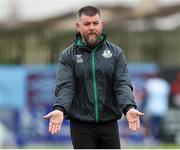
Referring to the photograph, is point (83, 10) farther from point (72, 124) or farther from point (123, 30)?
point (123, 30)

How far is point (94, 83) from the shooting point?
826 cm

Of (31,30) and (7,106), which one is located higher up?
(31,30)

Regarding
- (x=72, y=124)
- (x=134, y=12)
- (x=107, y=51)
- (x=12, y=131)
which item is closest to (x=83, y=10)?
(x=107, y=51)

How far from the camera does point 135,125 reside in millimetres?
8047

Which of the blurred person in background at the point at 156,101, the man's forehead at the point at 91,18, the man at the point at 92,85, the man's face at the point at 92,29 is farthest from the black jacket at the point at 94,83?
the blurred person in background at the point at 156,101

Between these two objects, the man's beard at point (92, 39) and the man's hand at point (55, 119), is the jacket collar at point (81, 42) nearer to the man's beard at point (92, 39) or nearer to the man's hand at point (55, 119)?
the man's beard at point (92, 39)

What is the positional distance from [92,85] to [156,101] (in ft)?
44.7

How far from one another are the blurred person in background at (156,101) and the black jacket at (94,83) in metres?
13.5

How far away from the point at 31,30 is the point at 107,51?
16298mm

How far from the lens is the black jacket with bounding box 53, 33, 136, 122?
8258 mm

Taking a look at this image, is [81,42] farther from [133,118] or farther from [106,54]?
[133,118]

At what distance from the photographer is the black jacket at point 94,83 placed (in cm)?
826

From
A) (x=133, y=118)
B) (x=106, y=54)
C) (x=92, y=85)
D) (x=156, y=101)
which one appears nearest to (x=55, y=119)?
(x=92, y=85)

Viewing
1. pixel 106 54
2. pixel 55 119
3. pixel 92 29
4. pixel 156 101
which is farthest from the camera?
pixel 156 101
